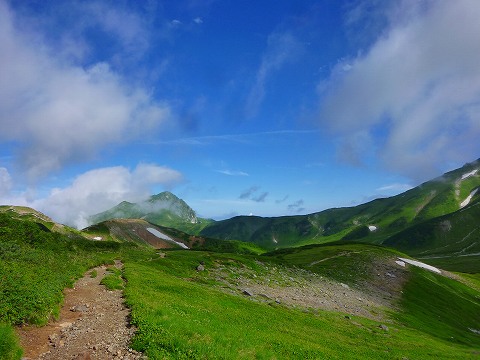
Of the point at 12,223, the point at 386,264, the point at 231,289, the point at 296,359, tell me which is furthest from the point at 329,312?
the point at 386,264

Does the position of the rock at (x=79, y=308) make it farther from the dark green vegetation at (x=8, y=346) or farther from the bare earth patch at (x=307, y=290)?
the bare earth patch at (x=307, y=290)

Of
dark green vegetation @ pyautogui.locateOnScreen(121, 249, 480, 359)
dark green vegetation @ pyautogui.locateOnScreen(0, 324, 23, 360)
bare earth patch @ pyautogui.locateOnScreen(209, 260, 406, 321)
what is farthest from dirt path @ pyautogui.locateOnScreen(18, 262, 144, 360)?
bare earth patch @ pyautogui.locateOnScreen(209, 260, 406, 321)

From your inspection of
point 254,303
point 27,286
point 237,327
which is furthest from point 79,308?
point 254,303

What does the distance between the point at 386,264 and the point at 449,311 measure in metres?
22.6

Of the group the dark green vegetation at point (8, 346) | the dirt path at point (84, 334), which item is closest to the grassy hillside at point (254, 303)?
the dark green vegetation at point (8, 346)

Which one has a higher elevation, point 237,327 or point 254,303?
point 237,327

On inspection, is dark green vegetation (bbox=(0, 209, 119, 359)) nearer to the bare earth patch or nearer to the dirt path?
the dirt path

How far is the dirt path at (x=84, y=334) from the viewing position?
17000 mm

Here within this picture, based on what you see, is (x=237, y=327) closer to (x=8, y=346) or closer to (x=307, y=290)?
(x=8, y=346)

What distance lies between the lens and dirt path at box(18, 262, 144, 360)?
1700 centimetres

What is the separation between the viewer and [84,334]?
19656mm

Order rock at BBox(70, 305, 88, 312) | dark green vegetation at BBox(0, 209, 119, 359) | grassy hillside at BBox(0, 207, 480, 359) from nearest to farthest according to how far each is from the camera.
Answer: dark green vegetation at BBox(0, 209, 119, 359)
grassy hillside at BBox(0, 207, 480, 359)
rock at BBox(70, 305, 88, 312)

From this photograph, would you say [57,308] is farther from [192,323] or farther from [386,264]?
[386,264]

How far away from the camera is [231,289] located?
51969 millimetres
